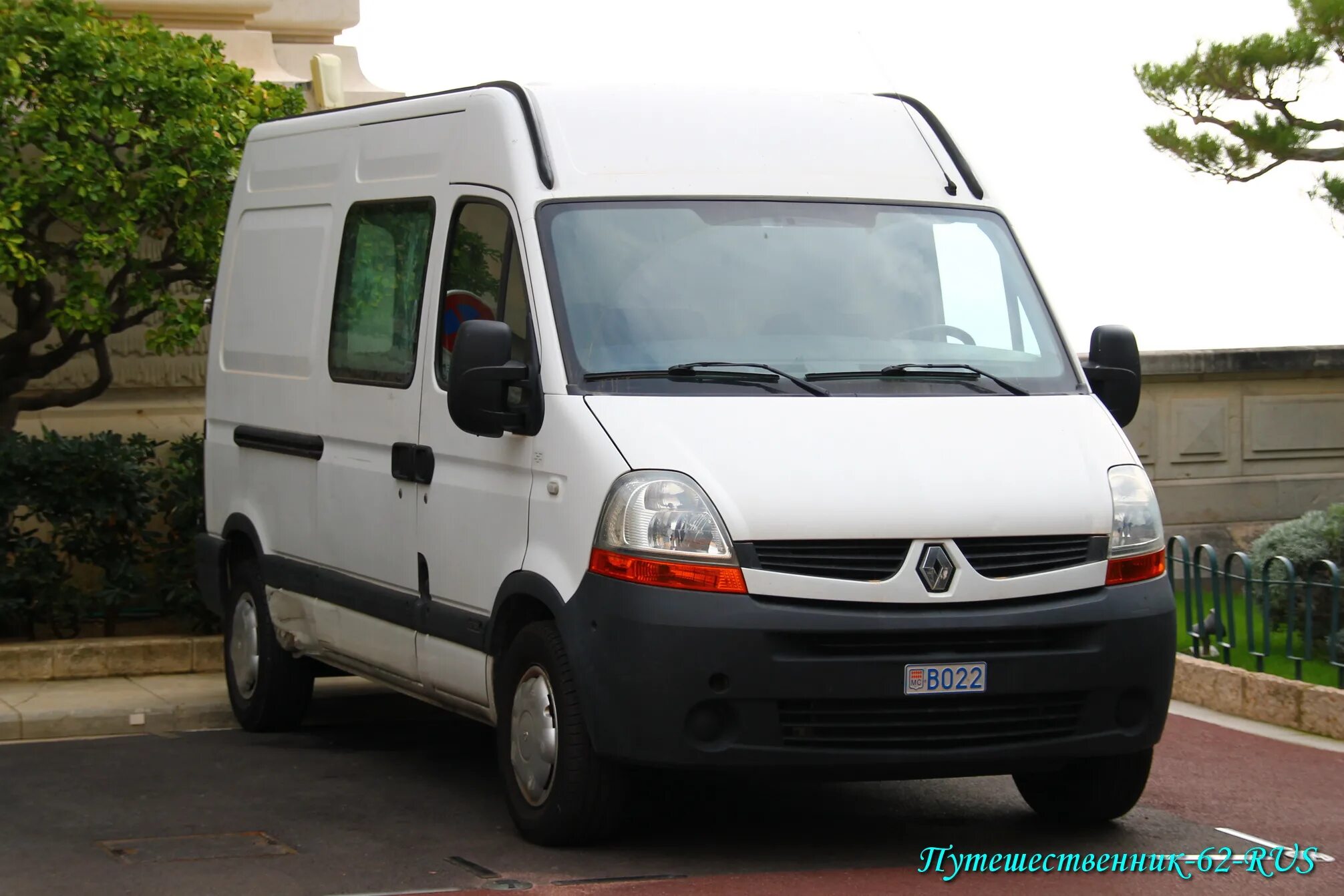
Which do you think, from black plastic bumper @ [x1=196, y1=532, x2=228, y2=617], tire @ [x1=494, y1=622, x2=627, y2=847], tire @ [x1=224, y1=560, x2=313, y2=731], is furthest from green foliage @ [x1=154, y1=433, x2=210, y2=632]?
tire @ [x1=494, y1=622, x2=627, y2=847]

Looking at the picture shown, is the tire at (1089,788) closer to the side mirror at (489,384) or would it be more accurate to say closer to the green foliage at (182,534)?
the side mirror at (489,384)

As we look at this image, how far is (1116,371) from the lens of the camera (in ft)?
25.6

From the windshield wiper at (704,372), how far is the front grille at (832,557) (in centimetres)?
68

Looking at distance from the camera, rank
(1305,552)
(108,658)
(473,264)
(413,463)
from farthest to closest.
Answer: (1305,552) < (108,658) < (413,463) < (473,264)

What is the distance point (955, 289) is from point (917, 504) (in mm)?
1358

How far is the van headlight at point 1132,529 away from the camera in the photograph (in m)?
6.88

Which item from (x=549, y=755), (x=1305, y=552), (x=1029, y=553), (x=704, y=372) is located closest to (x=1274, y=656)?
(x=1305, y=552)

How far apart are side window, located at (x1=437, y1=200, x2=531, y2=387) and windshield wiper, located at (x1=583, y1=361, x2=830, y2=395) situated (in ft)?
1.19

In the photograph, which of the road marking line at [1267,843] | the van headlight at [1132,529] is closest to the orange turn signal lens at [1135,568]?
the van headlight at [1132,529]

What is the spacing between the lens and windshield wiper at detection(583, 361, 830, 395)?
697 cm

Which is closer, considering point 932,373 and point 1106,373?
point 932,373

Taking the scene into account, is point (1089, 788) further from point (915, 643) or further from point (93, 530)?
point (93, 530)

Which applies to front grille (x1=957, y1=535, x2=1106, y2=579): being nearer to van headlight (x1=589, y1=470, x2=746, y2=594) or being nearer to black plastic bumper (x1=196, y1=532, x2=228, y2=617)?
van headlight (x1=589, y1=470, x2=746, y2=594)

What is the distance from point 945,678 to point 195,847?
2.75 metres
